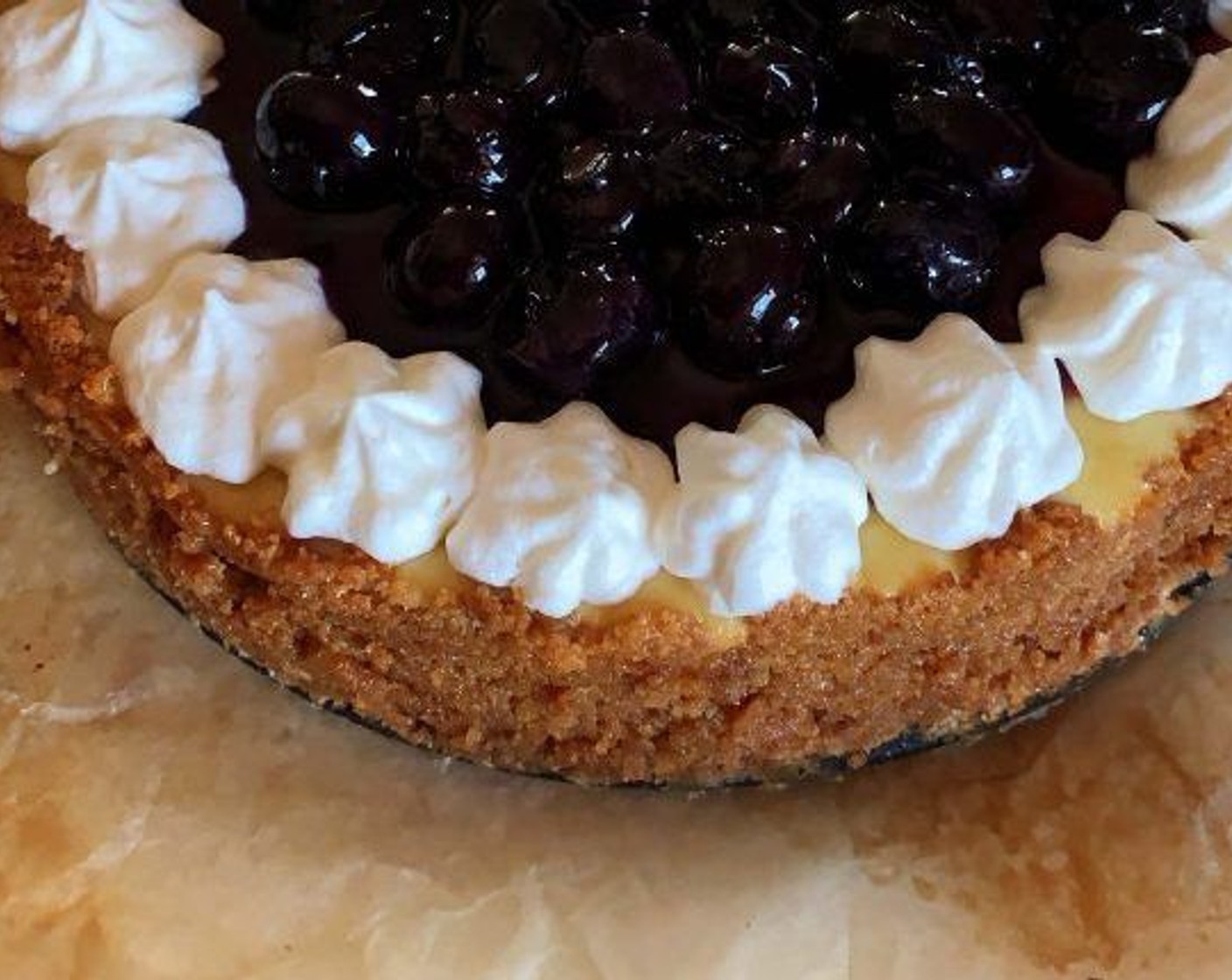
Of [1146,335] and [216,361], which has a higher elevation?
[1146,335]

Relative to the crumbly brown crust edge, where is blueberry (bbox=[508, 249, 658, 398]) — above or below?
above

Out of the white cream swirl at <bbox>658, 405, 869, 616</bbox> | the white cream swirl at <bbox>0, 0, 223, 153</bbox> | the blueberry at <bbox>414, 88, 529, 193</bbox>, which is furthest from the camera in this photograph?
the white cream swirl at <bbox>0, 0, 223, 153</bbox>

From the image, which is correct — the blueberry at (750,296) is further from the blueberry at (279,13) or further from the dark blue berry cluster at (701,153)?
the blueberry at (279,13)

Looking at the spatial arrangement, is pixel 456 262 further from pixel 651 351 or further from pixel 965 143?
pixel 965 143

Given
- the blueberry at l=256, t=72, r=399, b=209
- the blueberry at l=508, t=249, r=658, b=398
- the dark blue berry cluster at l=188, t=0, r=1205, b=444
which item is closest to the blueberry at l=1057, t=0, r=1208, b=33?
the dark blue berry cluster at l=188, t=0, r=1205, b=444

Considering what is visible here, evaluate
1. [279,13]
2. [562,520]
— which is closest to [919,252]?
[562,520]

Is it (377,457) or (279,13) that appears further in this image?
(279,13)

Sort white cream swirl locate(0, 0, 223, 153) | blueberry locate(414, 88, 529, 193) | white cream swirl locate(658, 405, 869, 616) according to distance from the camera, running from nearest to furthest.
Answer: white cream swirl locate(658, 405, 869, 616), blueberry locate(414, 88, 529, 193), white cream swirl locate(0, 0, 223, 153)

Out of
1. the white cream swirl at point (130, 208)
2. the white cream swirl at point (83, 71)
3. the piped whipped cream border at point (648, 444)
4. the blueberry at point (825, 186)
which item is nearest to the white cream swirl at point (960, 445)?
the piped whipped cream border at point (648, 444)

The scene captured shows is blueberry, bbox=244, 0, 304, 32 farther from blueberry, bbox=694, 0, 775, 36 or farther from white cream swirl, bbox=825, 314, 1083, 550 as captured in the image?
white cream swirl, bbox=825, 314, 1083, 550
